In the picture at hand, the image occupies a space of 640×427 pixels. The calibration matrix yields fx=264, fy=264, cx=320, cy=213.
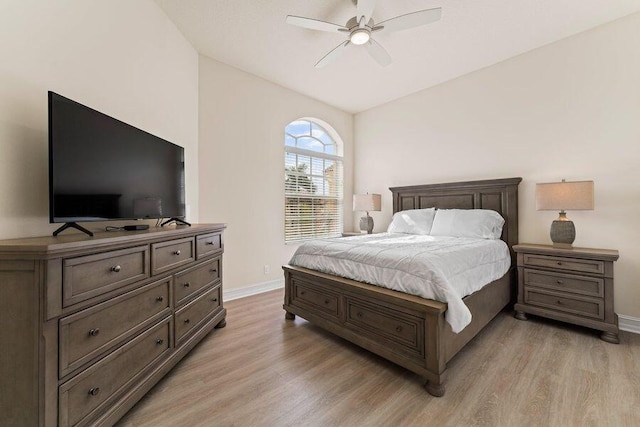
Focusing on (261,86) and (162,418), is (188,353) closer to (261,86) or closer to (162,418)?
(162,418)

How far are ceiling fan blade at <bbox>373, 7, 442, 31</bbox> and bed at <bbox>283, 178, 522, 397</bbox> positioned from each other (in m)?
2.12

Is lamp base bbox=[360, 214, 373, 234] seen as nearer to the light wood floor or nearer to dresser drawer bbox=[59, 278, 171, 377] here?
the light wood floor

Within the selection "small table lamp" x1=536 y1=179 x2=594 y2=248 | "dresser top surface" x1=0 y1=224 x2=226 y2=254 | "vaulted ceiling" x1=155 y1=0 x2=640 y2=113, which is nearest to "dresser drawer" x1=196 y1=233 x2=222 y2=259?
"dresser top surface" x1=0 y1=224 x2=226 y2=254

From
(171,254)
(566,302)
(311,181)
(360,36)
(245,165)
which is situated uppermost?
(360,36)

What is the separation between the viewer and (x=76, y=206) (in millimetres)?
1429

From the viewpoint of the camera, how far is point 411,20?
2.21 metres

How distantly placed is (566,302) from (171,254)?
138 inches

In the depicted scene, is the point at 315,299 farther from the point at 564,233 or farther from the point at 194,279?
the point at 564,233

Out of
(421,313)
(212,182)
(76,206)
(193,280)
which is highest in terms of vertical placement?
(212,182)

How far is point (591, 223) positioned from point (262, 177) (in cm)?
385

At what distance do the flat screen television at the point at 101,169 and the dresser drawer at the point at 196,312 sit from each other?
2.50 feet

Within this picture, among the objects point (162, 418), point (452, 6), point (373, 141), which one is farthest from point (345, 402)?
point (373, 141)

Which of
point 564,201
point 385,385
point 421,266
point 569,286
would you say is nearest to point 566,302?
point 569,286

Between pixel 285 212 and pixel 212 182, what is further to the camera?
pixel 285 212
